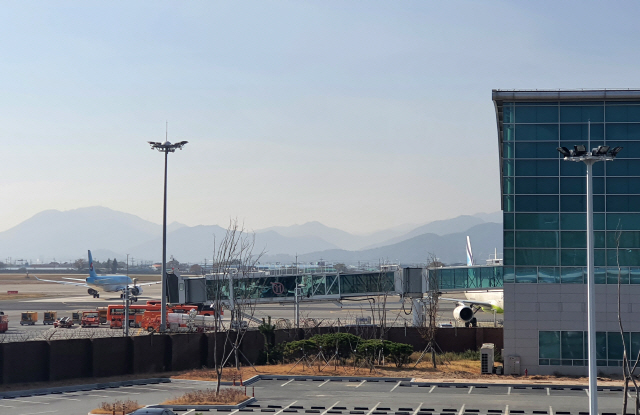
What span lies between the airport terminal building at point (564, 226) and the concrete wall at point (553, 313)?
0.22ft

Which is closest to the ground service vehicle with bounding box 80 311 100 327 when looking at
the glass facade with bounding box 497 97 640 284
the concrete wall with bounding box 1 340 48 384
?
the concrete wall with bounding box 1 340 48 384

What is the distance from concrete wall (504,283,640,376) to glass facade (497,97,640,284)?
77 centimetres

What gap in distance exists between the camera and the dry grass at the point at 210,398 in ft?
117

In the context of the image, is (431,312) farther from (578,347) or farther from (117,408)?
(117,408)

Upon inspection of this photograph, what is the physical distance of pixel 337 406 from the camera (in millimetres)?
35750

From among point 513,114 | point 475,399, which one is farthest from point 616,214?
point 475,399

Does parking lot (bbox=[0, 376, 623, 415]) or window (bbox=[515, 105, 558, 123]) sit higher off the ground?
window (bbox=[515, 105, 558, 123])

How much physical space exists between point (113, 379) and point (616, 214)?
3523 centimetres

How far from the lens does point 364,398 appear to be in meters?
38.2

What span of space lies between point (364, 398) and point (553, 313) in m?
16.7

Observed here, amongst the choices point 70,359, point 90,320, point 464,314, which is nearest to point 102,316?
point 90,320

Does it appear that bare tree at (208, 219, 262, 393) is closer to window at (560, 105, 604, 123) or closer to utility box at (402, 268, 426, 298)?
utility box at (402, 268, 426, 298)

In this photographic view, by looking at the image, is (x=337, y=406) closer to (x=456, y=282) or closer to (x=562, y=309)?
(x=562, y=309)

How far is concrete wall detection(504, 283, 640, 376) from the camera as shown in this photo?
154 ft
